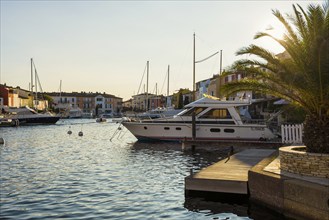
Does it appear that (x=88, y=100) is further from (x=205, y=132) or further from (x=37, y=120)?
(x=205, y=132)

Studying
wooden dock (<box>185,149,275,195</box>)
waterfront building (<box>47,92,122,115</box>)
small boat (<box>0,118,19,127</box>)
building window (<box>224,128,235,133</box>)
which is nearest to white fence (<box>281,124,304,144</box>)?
building window (<box>224,128,235,133</box>)

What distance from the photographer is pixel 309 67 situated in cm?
1150

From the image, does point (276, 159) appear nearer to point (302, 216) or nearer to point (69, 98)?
point (302, 216)

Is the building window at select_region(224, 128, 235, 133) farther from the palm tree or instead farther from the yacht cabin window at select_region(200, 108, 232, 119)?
the palm tree

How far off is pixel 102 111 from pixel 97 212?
155m

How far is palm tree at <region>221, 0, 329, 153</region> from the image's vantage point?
11242mm

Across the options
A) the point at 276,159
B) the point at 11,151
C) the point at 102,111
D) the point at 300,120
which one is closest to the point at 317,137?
the point at 276,159

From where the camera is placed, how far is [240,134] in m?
29.8

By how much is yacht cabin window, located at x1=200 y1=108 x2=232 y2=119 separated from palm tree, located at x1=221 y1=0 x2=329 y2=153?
54.7 feet

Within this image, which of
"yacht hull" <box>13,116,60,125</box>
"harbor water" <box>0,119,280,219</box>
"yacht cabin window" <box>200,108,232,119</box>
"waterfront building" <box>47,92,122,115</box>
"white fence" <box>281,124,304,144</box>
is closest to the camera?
"harbor water" <box>0,119,280,219</box>

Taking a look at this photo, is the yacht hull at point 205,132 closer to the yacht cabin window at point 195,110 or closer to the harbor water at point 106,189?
the yacht cabin window at point 195,110

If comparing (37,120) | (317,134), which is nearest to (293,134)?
(317,134)

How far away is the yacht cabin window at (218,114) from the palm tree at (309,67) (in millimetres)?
16680

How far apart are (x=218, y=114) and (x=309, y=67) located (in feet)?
62.3
